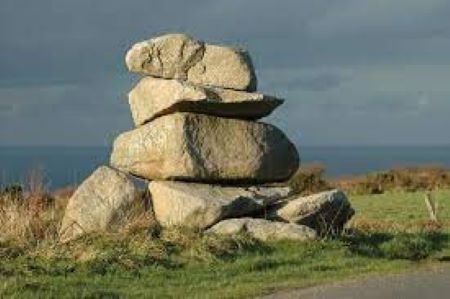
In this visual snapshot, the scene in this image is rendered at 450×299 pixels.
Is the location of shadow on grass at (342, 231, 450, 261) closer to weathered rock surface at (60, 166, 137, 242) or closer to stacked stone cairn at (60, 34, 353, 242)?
stacked stone cairn at (60, 34, 353, 242)

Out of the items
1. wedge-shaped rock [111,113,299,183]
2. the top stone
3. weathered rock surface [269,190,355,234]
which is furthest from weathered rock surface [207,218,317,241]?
the top stone

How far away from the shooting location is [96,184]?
21.0 meters

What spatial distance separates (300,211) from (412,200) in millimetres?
26548

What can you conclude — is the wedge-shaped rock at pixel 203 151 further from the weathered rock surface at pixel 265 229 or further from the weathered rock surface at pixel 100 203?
the weathered rock surface at pixel 265 229

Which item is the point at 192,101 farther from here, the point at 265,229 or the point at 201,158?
the point at 265,229

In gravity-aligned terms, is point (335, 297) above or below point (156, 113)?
below

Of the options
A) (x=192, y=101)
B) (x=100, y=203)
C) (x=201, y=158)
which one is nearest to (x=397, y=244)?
(x=201, y=158)

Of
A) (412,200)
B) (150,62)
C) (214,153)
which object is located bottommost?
(412,200)

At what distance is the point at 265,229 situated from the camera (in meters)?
20.3

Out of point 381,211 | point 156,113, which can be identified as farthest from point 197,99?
point 381,211

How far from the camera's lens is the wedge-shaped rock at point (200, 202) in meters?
20.5

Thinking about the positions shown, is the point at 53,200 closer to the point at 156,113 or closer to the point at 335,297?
the point at 156,113

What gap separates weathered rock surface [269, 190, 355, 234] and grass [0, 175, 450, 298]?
480 mm

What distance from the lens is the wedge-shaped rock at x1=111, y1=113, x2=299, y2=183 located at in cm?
2117
